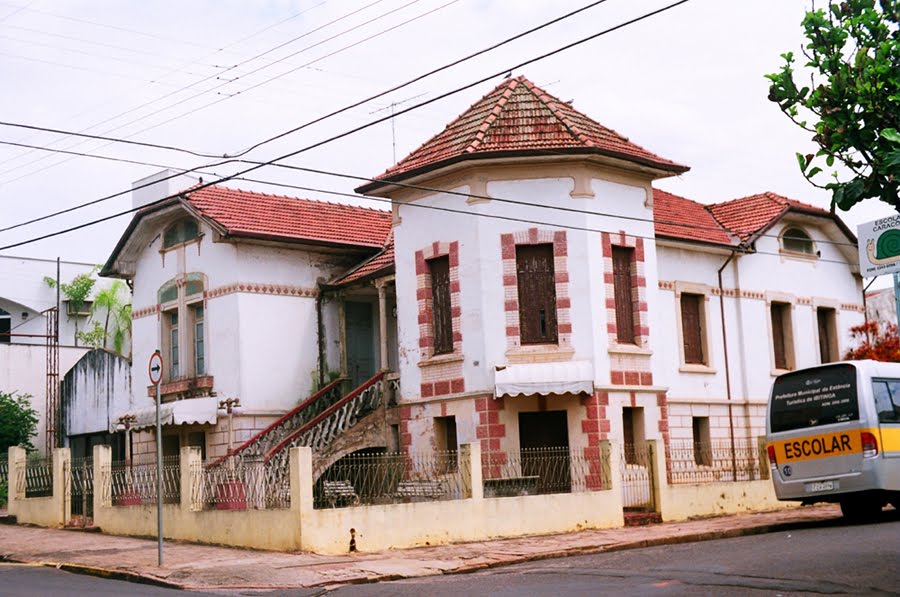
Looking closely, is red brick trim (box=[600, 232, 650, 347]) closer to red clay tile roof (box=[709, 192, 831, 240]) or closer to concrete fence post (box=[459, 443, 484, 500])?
concrete fence post (box=[459, 443, 484, 500])

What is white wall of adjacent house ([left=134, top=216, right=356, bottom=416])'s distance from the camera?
2583 cm

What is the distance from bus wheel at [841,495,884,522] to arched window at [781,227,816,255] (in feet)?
32.2

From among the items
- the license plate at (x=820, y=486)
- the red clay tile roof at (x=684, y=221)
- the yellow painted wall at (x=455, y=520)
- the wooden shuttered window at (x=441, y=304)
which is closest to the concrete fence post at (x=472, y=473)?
the yellow painted wall at (x=455, y=520)

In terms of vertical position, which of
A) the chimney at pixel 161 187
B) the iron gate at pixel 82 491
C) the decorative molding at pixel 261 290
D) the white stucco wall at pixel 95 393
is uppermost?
the chimney at pixel 161 187

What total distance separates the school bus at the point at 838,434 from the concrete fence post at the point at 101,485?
39.3 feet

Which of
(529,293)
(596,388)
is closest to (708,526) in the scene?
(596,388)

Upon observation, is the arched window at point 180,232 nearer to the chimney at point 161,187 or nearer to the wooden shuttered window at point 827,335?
the chimney at point 161,187

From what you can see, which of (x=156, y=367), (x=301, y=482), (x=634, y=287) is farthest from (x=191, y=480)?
(x=634, y=287)

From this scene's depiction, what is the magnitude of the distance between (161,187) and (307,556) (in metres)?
17.5

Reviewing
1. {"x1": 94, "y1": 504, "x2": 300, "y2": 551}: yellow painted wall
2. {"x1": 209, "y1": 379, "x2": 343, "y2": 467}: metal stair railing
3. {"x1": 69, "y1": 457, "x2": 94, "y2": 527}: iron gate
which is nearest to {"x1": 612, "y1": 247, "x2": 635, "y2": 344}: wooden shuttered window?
{"x1": 209, "y1": 379, "x2": 343, "y2": 467}: metal stair railing

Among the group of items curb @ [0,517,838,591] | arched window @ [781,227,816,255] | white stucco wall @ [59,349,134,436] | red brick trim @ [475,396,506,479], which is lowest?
curb @ [0,517,838,591]

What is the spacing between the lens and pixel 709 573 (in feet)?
43.0

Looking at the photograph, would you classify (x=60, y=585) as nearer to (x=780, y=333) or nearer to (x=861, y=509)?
(x=861, y=509)

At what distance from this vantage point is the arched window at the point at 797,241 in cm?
2898
